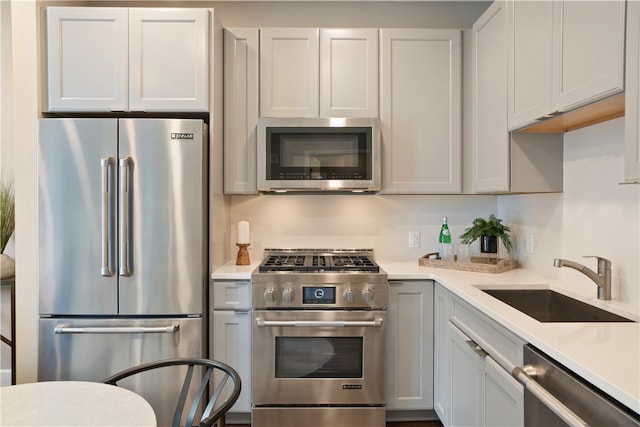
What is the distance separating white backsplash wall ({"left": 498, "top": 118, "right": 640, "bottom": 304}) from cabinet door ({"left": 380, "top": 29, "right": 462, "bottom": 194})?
1.93ft

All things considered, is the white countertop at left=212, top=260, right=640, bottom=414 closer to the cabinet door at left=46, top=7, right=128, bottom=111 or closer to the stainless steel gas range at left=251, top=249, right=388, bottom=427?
the stainless steel gas range at left=251, top=249, right=388, bottom=427

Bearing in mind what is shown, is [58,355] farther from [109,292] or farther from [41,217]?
[41,217]

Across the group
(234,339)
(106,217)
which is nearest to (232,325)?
(234,339)

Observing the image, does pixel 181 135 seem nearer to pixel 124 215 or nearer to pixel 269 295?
pixel 124 215

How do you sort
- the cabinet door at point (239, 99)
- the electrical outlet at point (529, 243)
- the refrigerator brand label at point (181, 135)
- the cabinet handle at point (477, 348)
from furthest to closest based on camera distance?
the cabinet door at point (239, 99), the electrical outlet at point (529, 243), the refrigerator brand label at point (181, 135), the cabinet handle at point (477, 348)

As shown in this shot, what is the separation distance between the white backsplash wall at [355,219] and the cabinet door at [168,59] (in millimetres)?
818

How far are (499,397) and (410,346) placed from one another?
0.83 m

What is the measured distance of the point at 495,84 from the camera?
7.02 ft

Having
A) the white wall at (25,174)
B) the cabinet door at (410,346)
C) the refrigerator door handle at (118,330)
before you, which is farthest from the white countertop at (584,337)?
the white wall at (25,174)

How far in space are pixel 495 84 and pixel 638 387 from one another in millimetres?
1721

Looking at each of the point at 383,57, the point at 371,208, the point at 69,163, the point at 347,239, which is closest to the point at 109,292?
the point at 69,163

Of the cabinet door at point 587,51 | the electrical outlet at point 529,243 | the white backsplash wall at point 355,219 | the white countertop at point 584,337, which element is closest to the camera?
the white countertop at point 584,337

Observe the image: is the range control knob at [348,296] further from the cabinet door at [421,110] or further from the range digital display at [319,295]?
the cabinet door at [421,110]

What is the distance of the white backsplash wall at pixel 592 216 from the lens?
1605 mm
